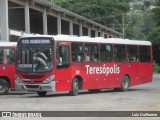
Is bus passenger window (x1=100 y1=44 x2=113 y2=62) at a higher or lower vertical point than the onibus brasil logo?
higher

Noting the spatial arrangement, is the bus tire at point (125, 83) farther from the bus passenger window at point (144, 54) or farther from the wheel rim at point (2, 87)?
the wheel rim at point (2, 87)

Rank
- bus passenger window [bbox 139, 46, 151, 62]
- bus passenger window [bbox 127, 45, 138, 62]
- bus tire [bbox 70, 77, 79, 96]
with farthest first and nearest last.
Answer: bus passenger window [bbox 139, 46, 151, 62] < bus passenger window [bbox 127, 45, 138, 62] < bus tire [bbox 70, 77, 79, 96]

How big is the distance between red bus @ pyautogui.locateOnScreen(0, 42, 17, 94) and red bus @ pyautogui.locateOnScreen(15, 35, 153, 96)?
208 centimetres

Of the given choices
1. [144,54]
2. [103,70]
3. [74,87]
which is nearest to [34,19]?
[144,54]

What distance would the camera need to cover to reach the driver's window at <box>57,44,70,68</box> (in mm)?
23641

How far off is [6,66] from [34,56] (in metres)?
3.05

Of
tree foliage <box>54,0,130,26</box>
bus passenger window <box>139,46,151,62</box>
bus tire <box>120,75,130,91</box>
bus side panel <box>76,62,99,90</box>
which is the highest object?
tree foliage <box>54,0,130,26</box>

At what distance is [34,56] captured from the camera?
925 inches

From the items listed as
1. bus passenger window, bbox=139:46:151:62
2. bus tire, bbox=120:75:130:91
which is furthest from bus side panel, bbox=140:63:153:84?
bus tire, bbox=120:75:130:91

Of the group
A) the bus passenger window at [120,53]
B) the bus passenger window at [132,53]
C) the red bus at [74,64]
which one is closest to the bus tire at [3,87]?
the red bus at [74,64]

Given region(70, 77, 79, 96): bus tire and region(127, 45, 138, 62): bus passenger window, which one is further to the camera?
region(127, 45, 138, 62): bus passenger window

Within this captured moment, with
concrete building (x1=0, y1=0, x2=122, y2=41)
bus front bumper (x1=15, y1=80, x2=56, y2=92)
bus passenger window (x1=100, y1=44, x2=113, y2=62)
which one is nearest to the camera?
bus front bumper (x1=15, y1=80, x2=56, y2=92)

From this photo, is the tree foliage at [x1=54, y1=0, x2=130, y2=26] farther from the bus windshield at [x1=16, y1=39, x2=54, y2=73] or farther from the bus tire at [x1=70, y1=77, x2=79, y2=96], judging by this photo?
the bus windshield at [x1=16, y1=39, x2=54, y2=73]

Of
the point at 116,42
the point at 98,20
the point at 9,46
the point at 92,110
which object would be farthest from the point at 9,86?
the point at 98,20
